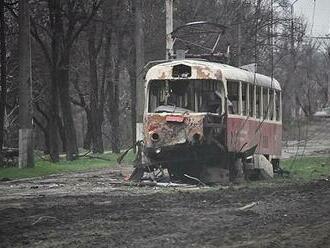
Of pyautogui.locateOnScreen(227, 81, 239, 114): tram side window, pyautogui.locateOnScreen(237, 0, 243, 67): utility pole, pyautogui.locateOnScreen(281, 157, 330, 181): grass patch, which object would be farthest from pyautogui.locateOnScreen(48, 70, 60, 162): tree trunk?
pyautogui.locateOnScreen(227, 81, 239, 114): tram side window

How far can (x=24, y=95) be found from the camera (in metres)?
25.6

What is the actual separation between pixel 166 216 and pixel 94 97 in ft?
91.1

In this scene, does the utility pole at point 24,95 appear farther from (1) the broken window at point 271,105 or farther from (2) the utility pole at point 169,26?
(1) the broken window at point 271,105

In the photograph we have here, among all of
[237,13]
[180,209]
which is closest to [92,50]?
[237,13]

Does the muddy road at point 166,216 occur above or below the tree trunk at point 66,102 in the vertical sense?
below

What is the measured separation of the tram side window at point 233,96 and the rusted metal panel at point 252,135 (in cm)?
24

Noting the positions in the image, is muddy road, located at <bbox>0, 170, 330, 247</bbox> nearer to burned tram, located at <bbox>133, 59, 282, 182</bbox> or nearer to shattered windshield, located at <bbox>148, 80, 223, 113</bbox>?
burned tram, located at <bbox>133, 59, 282, 182</bbox>

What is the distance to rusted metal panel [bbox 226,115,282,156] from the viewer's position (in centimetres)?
2033

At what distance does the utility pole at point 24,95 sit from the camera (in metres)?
25.6

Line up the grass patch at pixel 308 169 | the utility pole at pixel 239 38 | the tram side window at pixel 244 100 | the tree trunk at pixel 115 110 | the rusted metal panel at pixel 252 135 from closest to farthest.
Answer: the rusted metal panel at pixel 252 135, the tram side window at pixel 244 100, the grass patch at pixel 308 169, the utility pole at pixel 239 38, the tree trunk at pixel 115 110

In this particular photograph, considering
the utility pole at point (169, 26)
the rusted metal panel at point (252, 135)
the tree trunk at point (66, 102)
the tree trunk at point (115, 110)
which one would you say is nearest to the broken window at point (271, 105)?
the rusted metal panel at point (252, 135)

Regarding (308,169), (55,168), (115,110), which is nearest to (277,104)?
(308,169)

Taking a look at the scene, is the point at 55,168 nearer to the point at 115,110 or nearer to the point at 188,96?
the point at 188,96

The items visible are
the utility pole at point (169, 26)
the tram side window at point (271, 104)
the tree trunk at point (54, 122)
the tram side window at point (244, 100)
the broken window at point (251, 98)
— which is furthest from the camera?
the tree trunk at point (54, 122)
